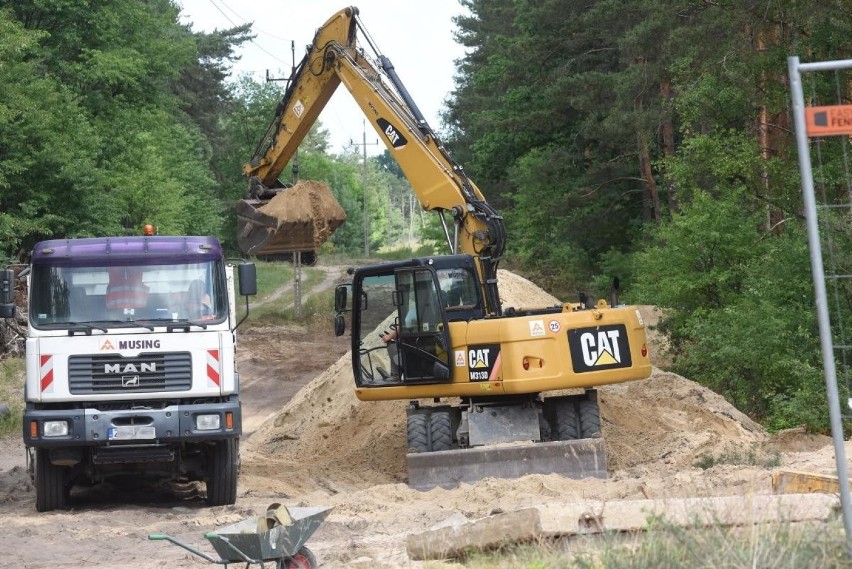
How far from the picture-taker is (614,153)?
40.5 m

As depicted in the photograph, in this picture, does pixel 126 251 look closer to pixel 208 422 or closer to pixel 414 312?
pixel 208 422

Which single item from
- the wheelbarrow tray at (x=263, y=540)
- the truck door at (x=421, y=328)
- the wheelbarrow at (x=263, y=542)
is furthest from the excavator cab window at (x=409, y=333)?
the wheelbarrow tray at (x=263, y=540)

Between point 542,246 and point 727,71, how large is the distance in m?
25.2

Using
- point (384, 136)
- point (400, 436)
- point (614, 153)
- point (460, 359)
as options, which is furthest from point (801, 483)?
point (614, 153)

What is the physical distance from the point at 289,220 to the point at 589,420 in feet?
28.0

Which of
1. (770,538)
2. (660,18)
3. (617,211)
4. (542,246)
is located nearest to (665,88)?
(660,18)

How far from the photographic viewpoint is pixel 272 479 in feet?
50.6

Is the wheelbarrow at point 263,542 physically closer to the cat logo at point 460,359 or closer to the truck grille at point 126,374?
the truck grille at point 126,374

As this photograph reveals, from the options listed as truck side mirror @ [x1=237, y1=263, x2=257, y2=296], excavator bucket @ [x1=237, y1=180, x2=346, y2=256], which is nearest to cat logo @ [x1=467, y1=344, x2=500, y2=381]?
truck side mirror @ [x1=237, y1=263, x2=257, y2=296]

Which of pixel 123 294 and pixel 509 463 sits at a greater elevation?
pixel 123 294

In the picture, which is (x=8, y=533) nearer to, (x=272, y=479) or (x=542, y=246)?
(x=272, y=479)

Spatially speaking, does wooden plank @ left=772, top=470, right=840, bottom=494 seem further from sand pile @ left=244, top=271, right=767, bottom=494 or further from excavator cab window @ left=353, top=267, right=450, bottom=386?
excavator cab window @ left=353, top=267, right=450, bottom=386

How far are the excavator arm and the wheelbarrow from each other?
7763 millimetres

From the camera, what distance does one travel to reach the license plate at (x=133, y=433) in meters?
12.5
